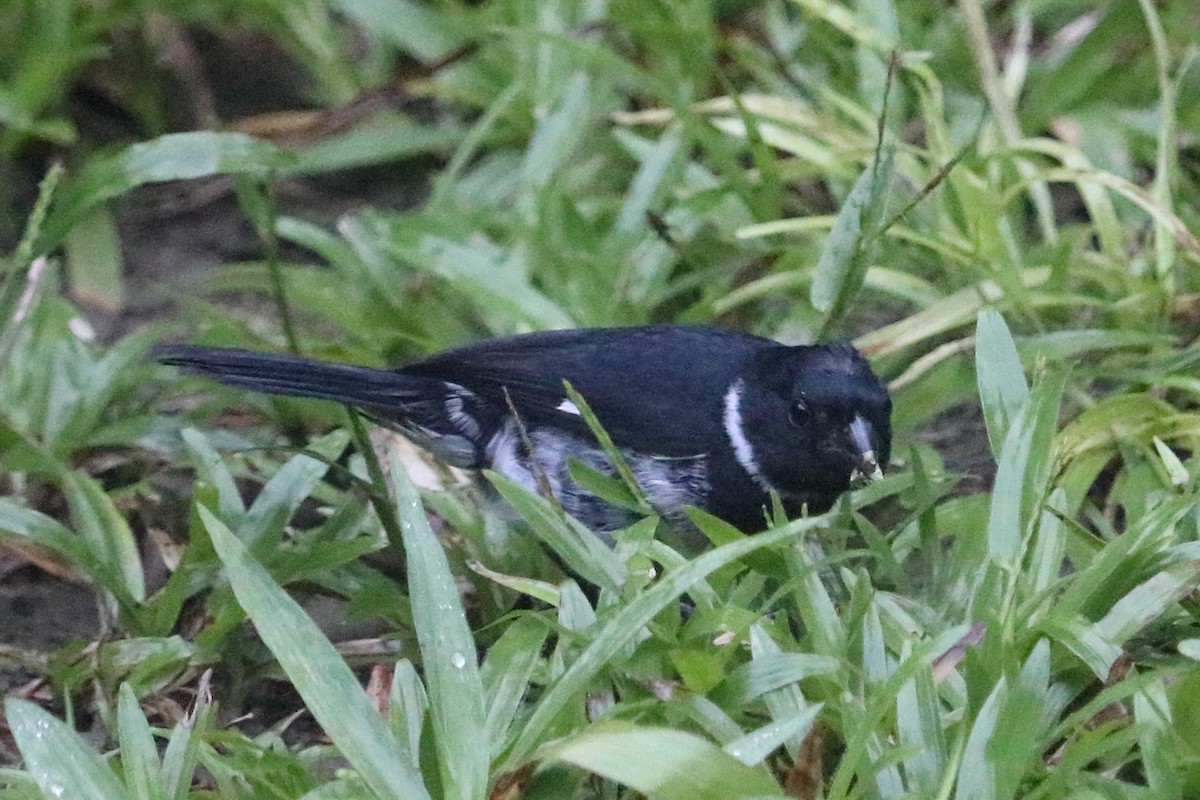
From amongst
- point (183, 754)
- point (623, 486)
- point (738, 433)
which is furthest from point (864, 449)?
point (183, 754)

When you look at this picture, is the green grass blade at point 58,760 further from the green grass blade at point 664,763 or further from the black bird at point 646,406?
the black bird at point 646,406

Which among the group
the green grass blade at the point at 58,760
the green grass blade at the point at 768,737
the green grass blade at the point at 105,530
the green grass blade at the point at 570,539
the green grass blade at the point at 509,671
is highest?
the green grass blade at the point at 570,539

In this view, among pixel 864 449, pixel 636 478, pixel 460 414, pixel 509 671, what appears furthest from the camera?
pixel 460 414

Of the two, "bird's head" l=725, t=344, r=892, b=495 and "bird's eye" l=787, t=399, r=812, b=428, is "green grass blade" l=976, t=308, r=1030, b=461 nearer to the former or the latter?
"bird's head" l=725, t=344, r=892, b=495

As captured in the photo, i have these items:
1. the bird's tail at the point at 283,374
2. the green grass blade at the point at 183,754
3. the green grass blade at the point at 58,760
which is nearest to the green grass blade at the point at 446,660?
the green grass blade at the point at 183,754

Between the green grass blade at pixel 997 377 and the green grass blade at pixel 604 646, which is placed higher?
the green grass blade at pixel 997 377

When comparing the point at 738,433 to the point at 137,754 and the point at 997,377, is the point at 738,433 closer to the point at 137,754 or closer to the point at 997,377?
the point at 997,377

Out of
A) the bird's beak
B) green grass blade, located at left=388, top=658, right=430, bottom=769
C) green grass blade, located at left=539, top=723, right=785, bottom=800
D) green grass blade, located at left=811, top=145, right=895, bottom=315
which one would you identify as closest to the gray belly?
the bird's beak
